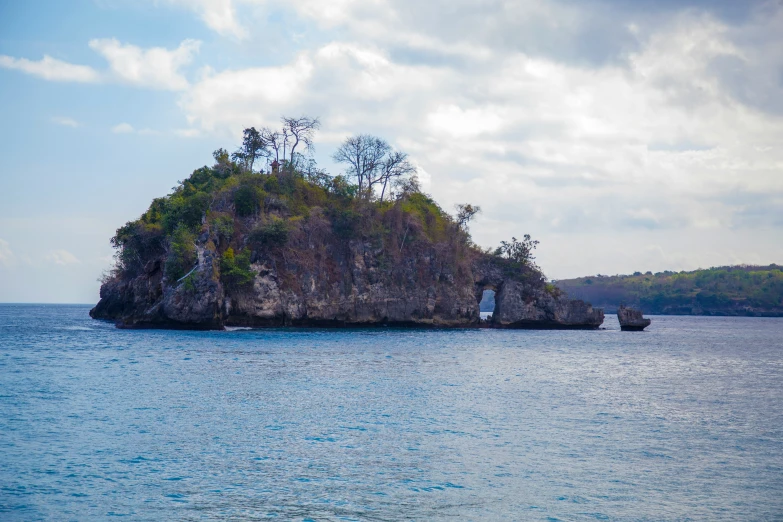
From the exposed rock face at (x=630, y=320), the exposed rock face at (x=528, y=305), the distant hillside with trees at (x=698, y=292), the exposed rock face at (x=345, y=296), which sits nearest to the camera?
the exposed rock face at (x=345, y=296)

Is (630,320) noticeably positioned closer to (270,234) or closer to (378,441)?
(270,234)

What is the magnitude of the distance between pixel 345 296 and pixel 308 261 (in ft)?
16.1

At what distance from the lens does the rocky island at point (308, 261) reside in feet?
173

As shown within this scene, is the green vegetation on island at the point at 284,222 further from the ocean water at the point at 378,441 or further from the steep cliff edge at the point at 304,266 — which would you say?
the ocean water at the point at 378,441

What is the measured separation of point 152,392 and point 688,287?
15948 cm

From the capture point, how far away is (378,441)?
1555 centimetres

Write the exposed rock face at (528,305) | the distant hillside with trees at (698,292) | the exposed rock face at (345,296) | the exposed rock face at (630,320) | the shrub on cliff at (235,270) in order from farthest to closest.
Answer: the distant hillside with trees at (698,292) → the exposed rock face at (630,320) → the exposed rock face at (528,305) → the shrub on cliff at (235,270) → the exposed rock face at (345,296)

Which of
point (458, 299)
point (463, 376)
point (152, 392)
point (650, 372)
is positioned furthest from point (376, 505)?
point (458, 299)

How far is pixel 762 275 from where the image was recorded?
155 metres

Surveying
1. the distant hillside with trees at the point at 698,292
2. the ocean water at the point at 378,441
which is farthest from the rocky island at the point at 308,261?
the distant hillside with trees at the point at 698,292

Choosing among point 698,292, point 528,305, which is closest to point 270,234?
point 528,305

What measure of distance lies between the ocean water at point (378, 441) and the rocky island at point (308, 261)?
2152 centimetres

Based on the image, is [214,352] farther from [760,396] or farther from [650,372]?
[760,396]

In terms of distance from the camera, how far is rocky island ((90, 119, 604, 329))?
52.8 m
